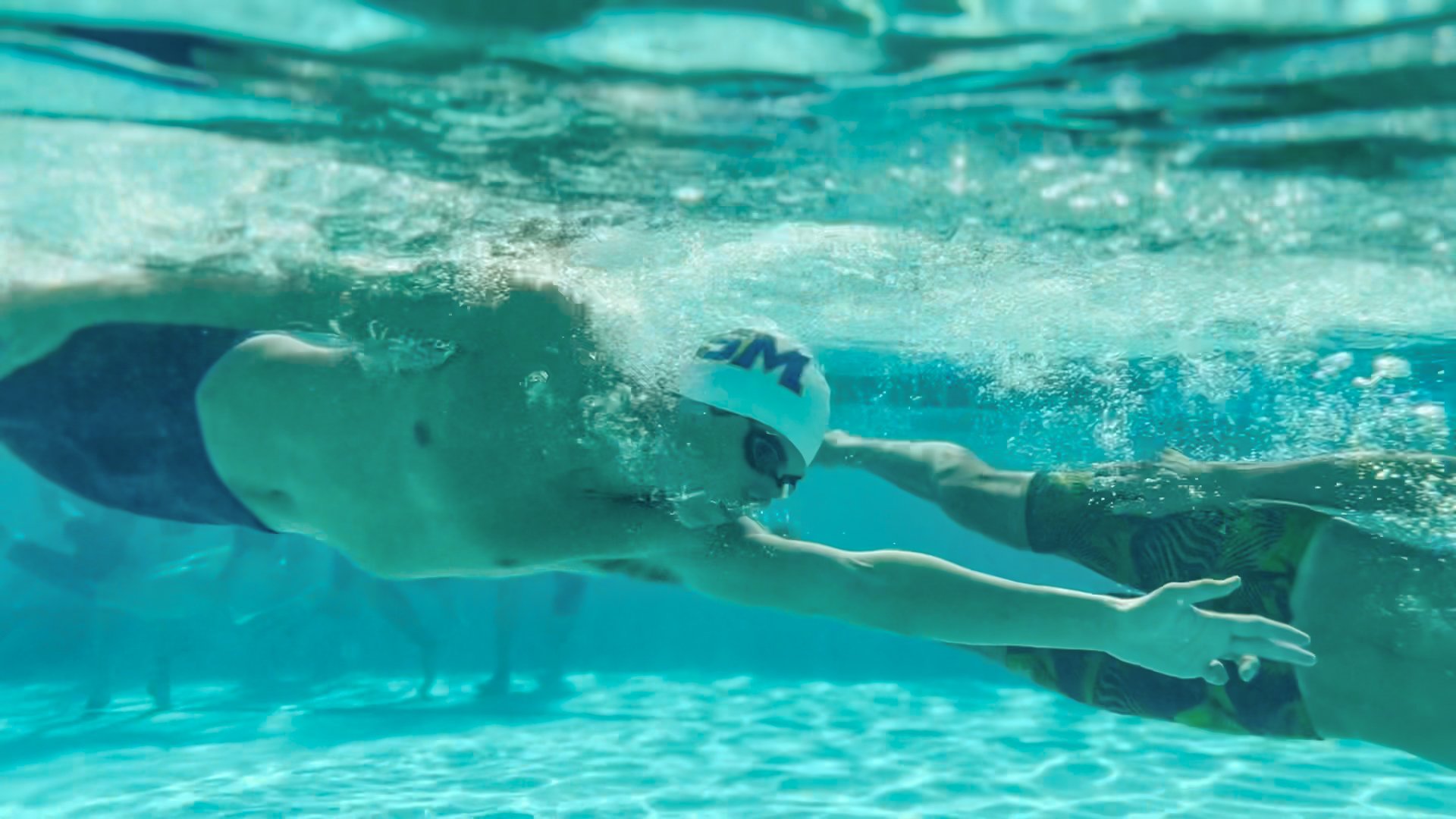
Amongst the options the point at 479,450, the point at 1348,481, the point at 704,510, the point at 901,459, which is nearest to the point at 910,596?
the point at 704,510

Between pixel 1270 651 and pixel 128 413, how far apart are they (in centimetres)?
638

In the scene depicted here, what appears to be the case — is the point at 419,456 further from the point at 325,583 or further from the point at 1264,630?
the point at 325,583

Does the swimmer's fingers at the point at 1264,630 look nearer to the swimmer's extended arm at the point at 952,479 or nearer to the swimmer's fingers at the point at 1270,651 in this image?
the swimmer's fingers at the point at 1270,651

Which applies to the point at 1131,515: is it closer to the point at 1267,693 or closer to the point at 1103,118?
the point at 1267,693

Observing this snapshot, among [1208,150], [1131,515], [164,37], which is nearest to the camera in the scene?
[164,37]

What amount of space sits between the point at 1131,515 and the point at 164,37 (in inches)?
277

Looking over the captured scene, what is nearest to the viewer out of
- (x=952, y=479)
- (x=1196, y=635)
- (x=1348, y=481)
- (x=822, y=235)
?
(x=1196, y=635)

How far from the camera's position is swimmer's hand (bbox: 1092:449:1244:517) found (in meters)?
7.27

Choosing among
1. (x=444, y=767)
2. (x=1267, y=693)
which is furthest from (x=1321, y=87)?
(x=444, y=767)

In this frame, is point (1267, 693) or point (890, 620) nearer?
point (890, 620)

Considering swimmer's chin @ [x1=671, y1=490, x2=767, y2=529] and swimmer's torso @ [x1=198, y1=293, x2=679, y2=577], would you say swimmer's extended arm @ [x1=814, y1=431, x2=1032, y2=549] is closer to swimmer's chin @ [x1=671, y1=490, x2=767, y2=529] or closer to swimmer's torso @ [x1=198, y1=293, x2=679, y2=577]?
swimmer's chin @ [x1=671, y1=490, x2=767, y2=529]

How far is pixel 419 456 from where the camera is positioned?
5391 millimetres

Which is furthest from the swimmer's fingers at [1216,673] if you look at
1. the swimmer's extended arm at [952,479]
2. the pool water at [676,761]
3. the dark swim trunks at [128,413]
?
the dark swim trunks at [128,413]

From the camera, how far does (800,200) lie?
6.58m
